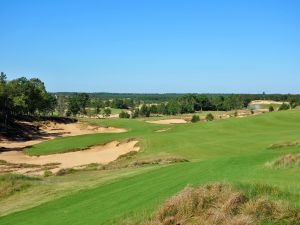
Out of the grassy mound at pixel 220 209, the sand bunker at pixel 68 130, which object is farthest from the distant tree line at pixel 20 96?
the grassy mound at pixel 220 209

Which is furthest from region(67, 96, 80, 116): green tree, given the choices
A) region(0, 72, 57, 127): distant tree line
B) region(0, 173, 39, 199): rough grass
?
region(0, 173, 39, 199): rough grass

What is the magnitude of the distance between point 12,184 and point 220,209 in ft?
64.8

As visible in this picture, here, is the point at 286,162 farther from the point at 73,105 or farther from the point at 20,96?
the point at 73,105

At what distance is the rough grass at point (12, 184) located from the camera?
1089 inches

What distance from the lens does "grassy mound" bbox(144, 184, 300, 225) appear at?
1124 cm

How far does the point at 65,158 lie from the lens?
53.2 m

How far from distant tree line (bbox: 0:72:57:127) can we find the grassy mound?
279 feet

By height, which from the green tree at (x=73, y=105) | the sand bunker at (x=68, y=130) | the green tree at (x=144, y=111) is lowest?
the sand bunker at (x=68, y=130)

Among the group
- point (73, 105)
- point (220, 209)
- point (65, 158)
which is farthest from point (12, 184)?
point (73, 105)

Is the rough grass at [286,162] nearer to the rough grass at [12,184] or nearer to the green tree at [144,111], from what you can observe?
the rough grass at [12,184]

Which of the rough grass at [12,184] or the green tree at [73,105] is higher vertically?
the green tree at [73,105]

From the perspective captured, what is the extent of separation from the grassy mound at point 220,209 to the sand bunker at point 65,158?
31356 millimetres

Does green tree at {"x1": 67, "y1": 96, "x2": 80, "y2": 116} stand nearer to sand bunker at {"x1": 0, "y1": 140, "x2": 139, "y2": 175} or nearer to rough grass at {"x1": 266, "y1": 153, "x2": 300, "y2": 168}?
sand bunker at {"x1": 0, "y1": 140, "x2": 139, "y2": 175}

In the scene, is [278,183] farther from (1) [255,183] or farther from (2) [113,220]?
(2) [113,220]
